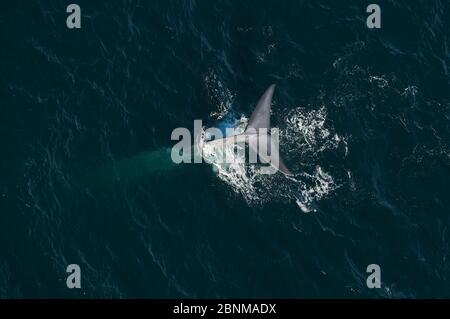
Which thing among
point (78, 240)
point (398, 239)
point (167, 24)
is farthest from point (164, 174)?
point (398, 239)

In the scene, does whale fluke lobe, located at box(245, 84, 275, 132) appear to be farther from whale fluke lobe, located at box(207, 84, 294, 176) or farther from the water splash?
the water splash

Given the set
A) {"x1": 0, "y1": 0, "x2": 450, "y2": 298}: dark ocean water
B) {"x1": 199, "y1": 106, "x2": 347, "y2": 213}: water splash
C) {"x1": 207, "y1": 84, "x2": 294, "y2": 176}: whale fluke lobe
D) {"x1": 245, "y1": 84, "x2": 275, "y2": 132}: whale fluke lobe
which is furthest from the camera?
{"x1": 199, "y1": 106, "x2": 347, "y2": 213}: water splash

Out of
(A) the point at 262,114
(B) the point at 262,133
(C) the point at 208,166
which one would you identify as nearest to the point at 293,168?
(B) the point at 262,133

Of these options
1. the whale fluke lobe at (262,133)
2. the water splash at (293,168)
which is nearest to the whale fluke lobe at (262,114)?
the whale fluke lobe at (262,133)

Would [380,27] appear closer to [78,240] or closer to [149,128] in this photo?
[149,128]

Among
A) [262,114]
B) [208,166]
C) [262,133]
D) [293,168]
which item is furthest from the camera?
[208,166]

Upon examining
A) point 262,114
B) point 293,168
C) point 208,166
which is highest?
point 262,114

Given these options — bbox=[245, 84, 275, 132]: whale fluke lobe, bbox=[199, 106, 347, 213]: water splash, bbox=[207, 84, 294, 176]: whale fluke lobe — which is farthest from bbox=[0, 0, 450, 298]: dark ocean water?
bbox=[245, 84, 275, 132]: whale fluke lobe

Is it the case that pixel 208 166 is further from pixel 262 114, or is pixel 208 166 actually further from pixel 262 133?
pixel 262 114
